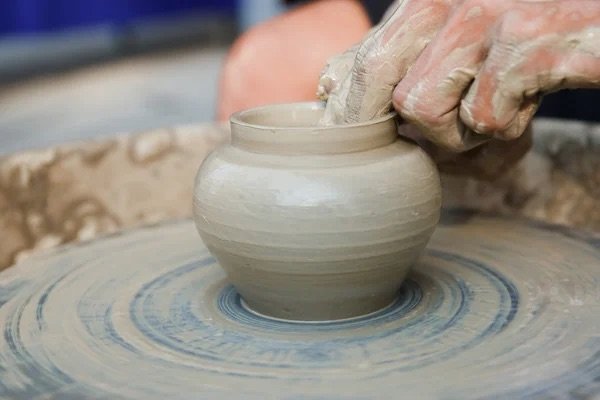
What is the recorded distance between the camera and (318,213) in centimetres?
92

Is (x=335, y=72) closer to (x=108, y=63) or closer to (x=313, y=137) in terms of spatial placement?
(x=313, y=137)

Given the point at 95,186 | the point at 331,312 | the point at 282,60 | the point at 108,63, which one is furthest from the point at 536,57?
the point at 108,63

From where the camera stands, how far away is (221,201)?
38.4 inches

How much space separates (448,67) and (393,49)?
0.08 meters

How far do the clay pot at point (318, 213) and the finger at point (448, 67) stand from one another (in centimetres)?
4

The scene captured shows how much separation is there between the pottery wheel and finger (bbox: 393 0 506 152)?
243 mm

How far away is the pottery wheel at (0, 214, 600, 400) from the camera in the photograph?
0.84m

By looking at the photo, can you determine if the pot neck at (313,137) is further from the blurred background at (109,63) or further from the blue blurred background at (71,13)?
the blue blurred background at (71,13)

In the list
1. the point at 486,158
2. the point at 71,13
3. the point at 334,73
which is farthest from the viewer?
the point at 71,13

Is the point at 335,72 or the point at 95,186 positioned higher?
the point at 335,72

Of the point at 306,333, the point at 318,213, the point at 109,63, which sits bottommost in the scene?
the point at 109,63

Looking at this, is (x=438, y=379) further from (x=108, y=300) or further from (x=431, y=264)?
(x=108, y=300)

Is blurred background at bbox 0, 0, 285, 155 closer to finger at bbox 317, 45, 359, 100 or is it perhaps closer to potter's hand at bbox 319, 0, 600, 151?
finger at bbox 317, 45, 359, 100

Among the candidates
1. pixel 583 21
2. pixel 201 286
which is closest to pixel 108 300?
pixel 201 286
